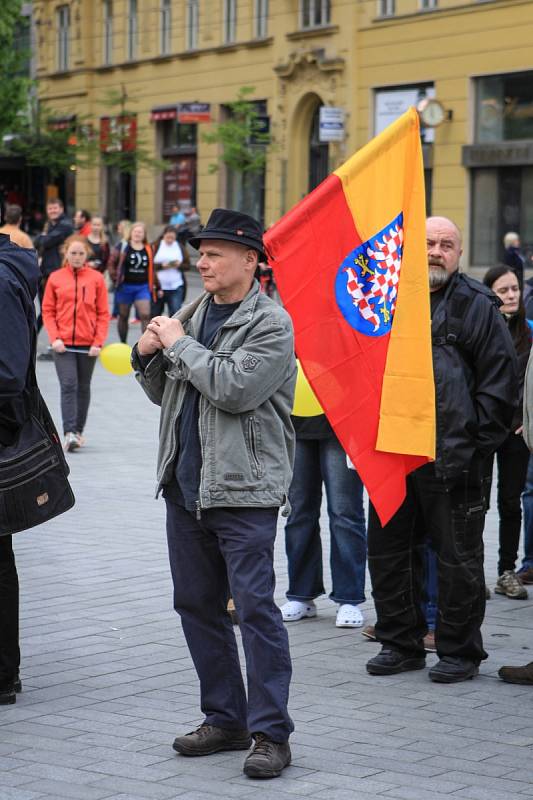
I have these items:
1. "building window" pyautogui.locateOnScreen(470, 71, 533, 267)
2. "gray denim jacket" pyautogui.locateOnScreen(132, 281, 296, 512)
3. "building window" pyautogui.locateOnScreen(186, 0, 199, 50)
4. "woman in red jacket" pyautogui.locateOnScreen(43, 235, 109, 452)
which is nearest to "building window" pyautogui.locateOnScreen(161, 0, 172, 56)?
"building window" pyautogui.locateOnScreen(186, 0, 199, 50)

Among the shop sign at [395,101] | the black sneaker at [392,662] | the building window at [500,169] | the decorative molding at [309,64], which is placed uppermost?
the decorative molding at [309,64]

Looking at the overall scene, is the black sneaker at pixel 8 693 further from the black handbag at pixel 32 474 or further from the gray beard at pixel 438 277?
the gray beard at pixel 438 277

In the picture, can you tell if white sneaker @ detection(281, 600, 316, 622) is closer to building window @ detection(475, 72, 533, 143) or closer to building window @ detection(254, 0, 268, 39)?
building window @ detection(475, 72, 533, 143)

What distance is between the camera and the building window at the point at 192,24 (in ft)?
148

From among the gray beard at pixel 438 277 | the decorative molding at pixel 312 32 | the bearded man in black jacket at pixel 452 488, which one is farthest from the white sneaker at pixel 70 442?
the decorative molding at pixel 312 32

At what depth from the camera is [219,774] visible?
521cm

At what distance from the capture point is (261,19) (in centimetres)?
4200

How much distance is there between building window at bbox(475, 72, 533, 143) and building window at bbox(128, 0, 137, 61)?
17045 mm

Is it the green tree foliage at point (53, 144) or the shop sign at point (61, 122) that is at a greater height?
the shop sign at point (61, 122)

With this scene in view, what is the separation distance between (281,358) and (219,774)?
1.45 metres

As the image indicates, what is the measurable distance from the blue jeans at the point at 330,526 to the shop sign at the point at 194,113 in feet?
119

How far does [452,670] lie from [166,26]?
138 ft

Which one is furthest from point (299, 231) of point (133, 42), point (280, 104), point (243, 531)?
point (133, 42)

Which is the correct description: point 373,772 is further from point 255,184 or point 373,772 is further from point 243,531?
point 255,184
